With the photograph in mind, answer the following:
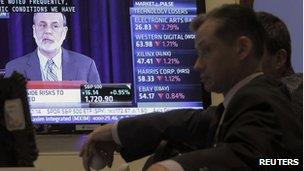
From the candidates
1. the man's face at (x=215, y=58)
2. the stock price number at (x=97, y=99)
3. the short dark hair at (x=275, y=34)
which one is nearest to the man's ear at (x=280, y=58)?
the short dark hair at (x=275, y=34)

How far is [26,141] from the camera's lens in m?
1.53

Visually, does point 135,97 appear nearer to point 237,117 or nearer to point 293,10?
point 293,10

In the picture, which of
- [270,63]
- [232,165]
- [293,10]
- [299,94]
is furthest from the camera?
[293,10]

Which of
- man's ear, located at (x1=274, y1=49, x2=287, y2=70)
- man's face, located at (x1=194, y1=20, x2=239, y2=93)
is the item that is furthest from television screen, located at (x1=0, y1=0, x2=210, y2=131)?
man's face, located at (x1=194, y1=20, x2=239, y2=93)

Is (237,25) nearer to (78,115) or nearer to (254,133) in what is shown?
(254,133)

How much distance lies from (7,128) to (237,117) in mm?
611

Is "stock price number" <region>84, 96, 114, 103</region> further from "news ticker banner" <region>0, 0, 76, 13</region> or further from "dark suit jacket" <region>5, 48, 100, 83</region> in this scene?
"news ticker banner" <region>0, 0, 76, 13</region>

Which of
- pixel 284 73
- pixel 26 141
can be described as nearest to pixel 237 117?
pixel 26 141

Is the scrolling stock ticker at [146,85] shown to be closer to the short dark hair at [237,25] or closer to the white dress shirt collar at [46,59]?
the white dress shirt collar at [46,59]

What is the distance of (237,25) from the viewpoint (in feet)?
5.07

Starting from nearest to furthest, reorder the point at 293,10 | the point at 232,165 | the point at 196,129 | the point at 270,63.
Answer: the point at 232,165 → the point at 196,129 → the point at 270,63 → the point at 293,10

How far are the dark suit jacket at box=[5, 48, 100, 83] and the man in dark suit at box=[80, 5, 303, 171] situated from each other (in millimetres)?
1030

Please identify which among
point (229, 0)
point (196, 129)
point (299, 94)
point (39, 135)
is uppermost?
point (229, 0)

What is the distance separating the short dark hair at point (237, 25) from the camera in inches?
60.4
